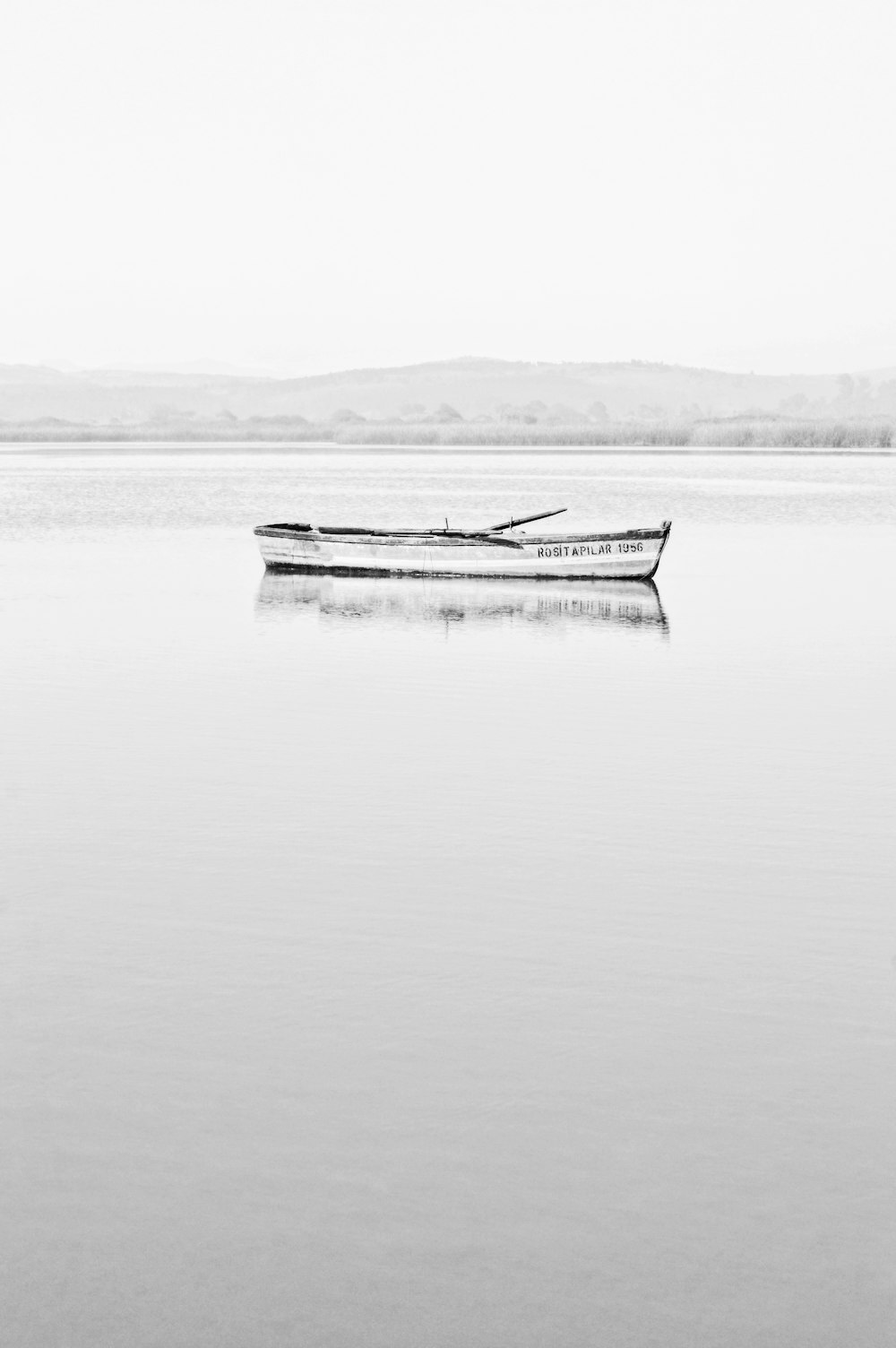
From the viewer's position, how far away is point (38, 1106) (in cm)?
686

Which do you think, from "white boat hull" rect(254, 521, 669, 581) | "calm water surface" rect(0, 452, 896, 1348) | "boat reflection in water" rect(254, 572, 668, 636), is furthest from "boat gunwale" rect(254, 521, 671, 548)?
"calm water surface" rect(0, 452, 896, 1348)

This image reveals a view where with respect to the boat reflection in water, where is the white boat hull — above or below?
above

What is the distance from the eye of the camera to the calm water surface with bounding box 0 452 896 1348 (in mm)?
5586

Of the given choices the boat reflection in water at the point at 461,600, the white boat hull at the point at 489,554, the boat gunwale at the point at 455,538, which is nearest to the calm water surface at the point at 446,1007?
the boat reflection in water at the point at 461,600

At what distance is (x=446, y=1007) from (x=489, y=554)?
2379 cm

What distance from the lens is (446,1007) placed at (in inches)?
317

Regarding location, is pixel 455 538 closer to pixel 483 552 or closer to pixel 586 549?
pixel 483 552

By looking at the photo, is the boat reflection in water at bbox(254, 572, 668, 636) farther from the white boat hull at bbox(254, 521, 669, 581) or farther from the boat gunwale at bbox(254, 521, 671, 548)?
the boat gunwale at bbox(254, 521, 671, 548)

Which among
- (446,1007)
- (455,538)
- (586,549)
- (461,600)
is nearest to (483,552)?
(455,538)

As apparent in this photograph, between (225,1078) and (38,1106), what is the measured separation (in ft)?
2.60

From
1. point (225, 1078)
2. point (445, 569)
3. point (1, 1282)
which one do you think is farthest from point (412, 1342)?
point (445, 569)

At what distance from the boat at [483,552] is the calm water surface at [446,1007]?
10997 mm

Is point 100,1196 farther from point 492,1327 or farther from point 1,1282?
point 492,1327

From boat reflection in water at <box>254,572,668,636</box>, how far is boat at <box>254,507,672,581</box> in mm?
293
